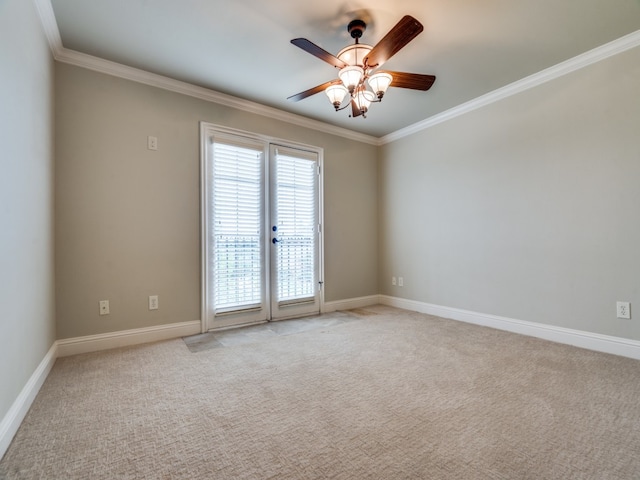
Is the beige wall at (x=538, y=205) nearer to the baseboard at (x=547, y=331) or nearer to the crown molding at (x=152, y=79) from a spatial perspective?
the baseboard at (x=547, y=331)

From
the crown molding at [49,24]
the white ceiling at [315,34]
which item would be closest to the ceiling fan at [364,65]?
the white ceiling at [315,34]

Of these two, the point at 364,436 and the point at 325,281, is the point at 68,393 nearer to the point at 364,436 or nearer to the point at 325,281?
the point at 364,436

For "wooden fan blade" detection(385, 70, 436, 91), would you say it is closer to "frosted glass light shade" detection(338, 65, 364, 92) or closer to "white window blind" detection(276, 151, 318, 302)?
"frosted glass light shade" detection(338, 65, 364, 92)

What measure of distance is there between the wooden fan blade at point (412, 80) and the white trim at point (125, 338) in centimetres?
294

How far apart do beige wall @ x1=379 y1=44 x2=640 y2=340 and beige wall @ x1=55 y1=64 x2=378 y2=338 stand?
252 centimetres

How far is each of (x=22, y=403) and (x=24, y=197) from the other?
1.15 meters

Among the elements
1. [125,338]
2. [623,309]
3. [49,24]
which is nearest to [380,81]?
[49,24]

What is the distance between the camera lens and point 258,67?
2768 mm

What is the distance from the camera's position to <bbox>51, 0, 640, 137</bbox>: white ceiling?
2.05m

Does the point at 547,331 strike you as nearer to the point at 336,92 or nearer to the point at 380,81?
the point at 380,81

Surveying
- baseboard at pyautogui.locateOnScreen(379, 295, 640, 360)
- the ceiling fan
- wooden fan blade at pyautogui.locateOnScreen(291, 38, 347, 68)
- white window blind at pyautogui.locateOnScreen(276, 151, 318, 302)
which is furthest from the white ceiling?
baseboard at pyautogui.locateOnScreen(379, 295, 640, 360)

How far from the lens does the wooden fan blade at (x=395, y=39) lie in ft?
5.57

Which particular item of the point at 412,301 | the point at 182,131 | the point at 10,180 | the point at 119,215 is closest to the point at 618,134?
the point at 412,301

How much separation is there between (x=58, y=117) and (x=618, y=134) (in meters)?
4.68
